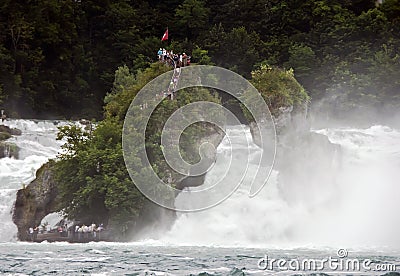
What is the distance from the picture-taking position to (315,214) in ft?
134

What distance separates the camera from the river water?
25.8m

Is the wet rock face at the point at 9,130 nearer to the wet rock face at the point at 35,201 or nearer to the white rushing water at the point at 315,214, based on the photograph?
the wet rock face at the point at 35,201

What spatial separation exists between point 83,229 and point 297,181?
11665 millimetres

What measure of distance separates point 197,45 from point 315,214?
33.1m

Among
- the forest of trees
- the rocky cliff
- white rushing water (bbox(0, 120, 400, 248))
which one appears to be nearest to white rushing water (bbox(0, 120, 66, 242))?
white rushing water (bbox(0, 120, 400, 248))

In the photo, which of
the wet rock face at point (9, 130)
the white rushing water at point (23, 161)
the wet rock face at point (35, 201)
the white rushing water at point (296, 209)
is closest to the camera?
the white rushing water at point (296, 209)

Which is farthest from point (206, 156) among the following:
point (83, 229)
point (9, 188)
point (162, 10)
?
point (162, 10)

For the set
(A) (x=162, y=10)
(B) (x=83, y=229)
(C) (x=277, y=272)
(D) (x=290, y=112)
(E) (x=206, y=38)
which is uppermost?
(A) (x=162, y=10)

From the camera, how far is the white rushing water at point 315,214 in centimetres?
3756

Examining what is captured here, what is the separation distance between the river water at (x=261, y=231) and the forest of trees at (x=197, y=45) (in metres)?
15.7

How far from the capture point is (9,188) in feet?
137

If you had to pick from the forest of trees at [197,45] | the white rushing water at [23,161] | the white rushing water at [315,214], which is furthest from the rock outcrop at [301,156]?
the forest of trees at [197,45]

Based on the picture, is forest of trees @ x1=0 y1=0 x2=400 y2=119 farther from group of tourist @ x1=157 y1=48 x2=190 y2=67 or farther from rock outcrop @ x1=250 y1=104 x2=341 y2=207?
rock outcrop @ x1=250 y1=104 x2=341 y2=207

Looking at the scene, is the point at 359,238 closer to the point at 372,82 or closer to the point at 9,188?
the point at 9,188
